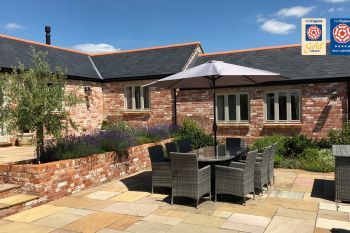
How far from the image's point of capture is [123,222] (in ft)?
18.7

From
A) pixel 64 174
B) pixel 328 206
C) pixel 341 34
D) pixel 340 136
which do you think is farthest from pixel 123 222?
pixel 341 34

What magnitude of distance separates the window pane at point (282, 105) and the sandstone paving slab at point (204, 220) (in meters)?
9.66

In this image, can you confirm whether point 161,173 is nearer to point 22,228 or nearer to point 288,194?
point 288,194

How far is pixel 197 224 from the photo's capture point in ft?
18.4

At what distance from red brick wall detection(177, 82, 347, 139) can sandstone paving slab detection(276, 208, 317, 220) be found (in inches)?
321

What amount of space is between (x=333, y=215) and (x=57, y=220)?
4.84 meters

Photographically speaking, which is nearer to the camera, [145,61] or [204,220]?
[204,220]

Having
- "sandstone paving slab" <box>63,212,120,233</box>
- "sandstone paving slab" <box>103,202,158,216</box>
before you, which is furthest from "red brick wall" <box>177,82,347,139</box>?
"sandstone paving slab" <box>63,212,120,233</box>

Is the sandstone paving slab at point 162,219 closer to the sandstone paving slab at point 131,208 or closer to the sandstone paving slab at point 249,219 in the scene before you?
the sandstone paving slab at point 131,208

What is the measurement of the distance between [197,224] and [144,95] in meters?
12.6

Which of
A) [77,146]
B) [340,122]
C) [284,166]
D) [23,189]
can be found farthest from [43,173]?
[340,122]

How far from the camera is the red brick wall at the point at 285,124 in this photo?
13555 millimetres

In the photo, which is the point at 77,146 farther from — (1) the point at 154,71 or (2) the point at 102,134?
(1) the point at 154,71

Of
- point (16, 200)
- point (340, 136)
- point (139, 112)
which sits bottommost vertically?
point (16, 200)
